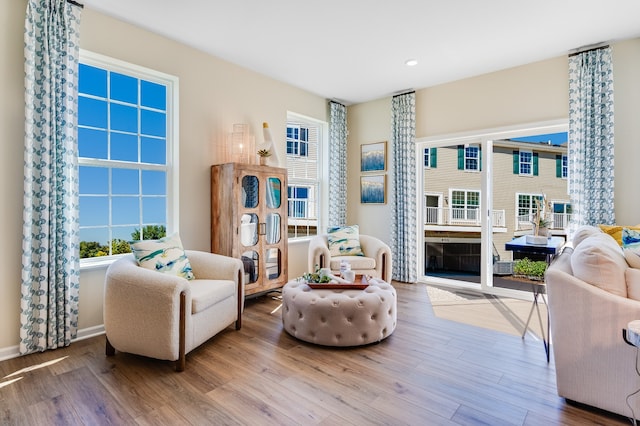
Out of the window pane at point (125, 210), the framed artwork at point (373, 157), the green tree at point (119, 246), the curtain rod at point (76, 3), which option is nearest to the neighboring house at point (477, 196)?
the framed artwork at point (373, 157)

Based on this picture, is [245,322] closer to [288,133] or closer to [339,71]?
[288,133]

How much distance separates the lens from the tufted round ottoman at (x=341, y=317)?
2578 millimetres

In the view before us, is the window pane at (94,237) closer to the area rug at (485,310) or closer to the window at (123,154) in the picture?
the window at (123,154)

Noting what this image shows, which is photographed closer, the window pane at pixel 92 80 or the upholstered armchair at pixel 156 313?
the upholstered armchair at pixel 156 313

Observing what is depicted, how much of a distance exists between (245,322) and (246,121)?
95.5 inches

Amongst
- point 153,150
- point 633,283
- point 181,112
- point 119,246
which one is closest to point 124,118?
point 153,150

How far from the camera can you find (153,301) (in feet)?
7.30

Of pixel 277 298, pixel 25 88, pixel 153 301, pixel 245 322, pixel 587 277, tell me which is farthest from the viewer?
pixel 277 298

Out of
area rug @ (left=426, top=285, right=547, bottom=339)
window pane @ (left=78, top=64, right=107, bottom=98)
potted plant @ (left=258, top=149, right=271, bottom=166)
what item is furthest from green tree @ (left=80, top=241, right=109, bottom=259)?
area rug @ (left=426, top=285, right=547, bottom=339)

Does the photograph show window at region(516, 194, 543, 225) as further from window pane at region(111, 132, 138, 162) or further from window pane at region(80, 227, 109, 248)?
window pane at region(80, 227, 109, 248)

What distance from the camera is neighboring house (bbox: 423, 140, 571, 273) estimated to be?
4.02 metres

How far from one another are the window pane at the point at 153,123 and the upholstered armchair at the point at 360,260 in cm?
217

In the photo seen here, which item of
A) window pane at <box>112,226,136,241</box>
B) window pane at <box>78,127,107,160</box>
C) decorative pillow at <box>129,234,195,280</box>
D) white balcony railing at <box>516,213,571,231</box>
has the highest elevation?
window pane at <box>78,127,107,160</box>

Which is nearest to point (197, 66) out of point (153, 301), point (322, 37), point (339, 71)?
point (322, 37)
